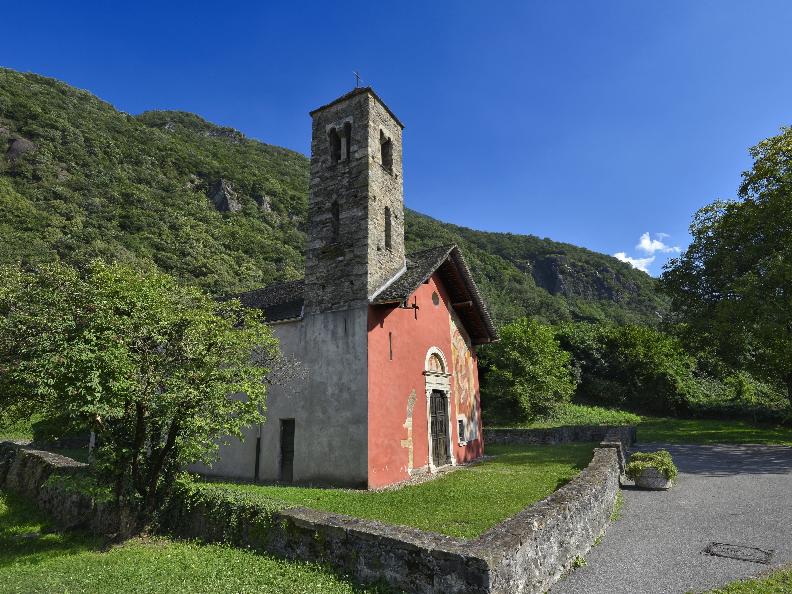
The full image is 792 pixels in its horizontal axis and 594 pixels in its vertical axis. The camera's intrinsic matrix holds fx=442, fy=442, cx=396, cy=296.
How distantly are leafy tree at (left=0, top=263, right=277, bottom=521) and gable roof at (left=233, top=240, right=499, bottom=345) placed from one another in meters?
→ 5.51

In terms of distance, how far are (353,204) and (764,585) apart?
13.2 metres

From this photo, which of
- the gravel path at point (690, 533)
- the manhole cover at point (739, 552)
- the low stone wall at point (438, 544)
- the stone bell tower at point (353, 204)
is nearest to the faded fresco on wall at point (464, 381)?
the stone bell tower at point (353, 204)

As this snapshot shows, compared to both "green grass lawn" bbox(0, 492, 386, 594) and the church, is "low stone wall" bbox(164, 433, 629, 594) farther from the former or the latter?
the church

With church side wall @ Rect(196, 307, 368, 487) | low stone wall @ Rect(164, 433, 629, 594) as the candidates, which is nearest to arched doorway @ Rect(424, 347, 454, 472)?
church side wall @ Rect(196, 307, 368, 487)

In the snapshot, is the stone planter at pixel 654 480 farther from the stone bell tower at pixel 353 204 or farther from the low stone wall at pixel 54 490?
the low stone wall at pixel 54 490

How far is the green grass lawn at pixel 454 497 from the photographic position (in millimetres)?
8609

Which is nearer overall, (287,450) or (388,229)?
(287,450)

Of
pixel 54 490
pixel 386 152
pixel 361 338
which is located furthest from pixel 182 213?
pixel 361 338

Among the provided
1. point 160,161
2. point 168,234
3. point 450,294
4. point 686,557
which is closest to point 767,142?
point 450,294

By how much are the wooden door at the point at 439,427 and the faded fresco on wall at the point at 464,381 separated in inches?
45.0

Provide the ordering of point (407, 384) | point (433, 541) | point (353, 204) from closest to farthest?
1. point (433, 541)
2. point (407, 384)
3. point (353, 204)

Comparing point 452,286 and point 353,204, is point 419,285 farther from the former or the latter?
point 452,286

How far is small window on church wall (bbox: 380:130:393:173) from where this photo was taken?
17.0 metres

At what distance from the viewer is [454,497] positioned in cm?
1072
